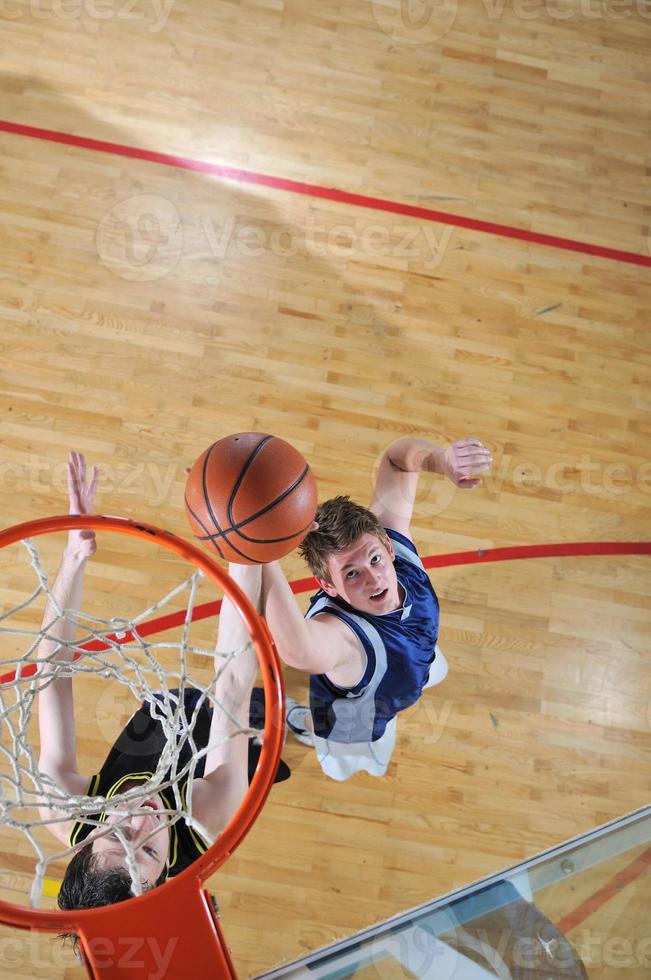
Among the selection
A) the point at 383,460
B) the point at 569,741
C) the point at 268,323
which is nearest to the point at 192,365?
the point at 268,323

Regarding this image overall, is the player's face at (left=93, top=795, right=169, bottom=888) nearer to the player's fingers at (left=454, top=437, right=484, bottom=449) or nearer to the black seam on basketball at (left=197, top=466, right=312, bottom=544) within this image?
the black seam on basketball at (left=197, top=466, right=312, bottom=544)

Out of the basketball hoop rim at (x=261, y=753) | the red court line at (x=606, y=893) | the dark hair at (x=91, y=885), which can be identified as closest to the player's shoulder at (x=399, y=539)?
the basketball hoop rim at (x=261, y=753)

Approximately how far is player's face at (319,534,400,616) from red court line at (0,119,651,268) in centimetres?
200

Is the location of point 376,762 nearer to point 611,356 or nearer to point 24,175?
point 611,356

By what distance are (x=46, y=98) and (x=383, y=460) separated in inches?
101

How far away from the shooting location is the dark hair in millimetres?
2094

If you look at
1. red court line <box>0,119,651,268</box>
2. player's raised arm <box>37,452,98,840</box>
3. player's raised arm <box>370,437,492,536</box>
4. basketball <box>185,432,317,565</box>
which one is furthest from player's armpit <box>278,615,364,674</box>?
red court line <box>0,119,651,268</box>

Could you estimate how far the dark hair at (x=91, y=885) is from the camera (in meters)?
2.09

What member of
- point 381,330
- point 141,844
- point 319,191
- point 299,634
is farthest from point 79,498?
point 319,191

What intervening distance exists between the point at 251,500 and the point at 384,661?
0.83 m

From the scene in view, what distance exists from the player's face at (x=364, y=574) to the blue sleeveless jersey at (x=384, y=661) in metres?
0.08

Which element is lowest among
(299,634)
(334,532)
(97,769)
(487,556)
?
(97,769)

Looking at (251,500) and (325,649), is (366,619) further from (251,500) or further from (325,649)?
(251,500)

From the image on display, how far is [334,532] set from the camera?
8.98 ft
